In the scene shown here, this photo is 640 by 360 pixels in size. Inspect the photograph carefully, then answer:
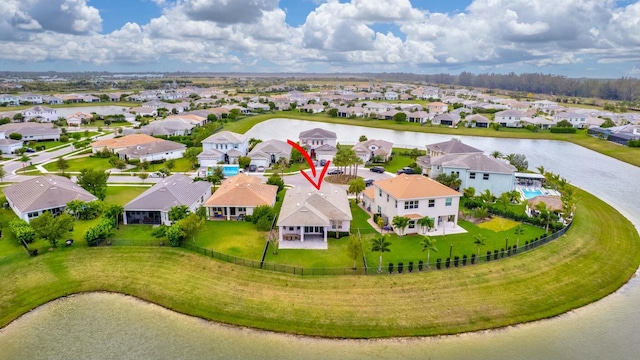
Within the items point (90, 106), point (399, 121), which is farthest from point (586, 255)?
point (90, 106)

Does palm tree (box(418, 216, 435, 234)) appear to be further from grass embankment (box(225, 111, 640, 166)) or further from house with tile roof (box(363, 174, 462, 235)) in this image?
grass embankment (box(225, 111, 640, 166))

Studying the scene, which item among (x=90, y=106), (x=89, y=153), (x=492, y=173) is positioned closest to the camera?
(x=492, y=173)

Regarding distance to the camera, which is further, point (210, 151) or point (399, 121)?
point (399, 121)

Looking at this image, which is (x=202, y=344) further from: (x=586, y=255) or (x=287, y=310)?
(x=586, y=255)

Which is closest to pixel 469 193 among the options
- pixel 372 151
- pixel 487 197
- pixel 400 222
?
pixel 487 197

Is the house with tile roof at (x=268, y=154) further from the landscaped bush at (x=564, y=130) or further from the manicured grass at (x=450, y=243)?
the landscaped bush at (x=564, y=130)

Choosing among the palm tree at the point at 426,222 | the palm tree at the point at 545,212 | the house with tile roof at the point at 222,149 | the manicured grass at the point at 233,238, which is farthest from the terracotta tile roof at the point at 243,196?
the palm tree at the point at 545,212

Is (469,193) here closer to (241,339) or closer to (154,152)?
(241,339)
